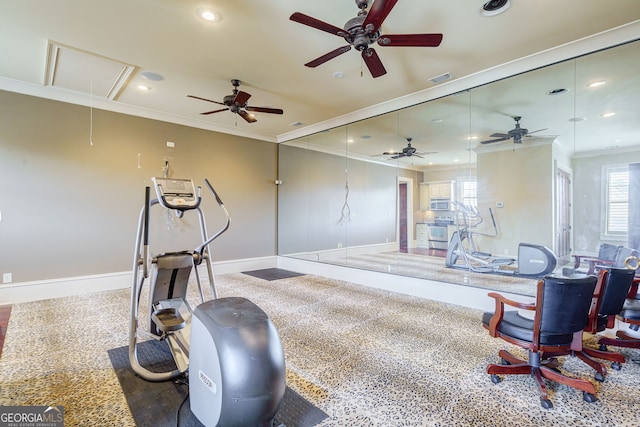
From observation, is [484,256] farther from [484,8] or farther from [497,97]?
[484,8]

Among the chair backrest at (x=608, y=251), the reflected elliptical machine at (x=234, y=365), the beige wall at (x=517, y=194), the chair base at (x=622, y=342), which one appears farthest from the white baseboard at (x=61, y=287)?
the chair backrest at (x=608, y=251)

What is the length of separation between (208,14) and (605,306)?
4.15 meters

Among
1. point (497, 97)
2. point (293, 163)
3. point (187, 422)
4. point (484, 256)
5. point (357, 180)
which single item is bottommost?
point (187, 422)

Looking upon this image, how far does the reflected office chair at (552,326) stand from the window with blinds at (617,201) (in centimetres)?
208

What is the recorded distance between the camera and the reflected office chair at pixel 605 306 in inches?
90.0

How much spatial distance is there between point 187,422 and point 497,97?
486cm

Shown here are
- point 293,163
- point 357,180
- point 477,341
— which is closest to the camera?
point 477,341

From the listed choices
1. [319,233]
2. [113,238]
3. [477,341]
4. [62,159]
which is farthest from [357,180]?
[62,159]

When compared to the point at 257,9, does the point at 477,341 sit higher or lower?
lower

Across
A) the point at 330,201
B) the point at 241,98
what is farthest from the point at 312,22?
the point at 330,201

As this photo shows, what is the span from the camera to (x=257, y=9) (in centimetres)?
276

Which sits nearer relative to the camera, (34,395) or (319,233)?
(34,395)

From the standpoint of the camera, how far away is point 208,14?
2.81 m

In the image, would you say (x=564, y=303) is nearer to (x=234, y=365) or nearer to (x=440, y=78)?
(x=234, y=365)
